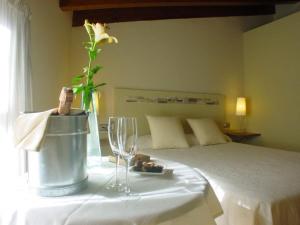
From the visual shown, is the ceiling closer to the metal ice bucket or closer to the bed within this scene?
the bed

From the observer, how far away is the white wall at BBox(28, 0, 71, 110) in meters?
2.35

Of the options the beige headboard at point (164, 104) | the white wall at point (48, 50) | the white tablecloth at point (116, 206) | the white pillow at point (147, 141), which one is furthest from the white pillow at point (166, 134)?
the white tablecloth at point (116, 206)

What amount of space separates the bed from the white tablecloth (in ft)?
1.92

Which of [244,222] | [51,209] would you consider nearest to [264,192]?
[244,222]

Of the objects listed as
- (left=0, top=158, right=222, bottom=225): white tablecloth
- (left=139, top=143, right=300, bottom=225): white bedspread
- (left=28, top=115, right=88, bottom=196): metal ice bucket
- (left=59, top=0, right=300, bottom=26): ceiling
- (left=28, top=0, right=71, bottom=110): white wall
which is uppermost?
(left=59, top=0, right=300, bottom=26): ceiling

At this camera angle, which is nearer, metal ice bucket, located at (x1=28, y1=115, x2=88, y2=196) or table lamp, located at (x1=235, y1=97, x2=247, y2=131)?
metal ice bucket, located at (x1=28, y1=115, x2=88, y2=196)

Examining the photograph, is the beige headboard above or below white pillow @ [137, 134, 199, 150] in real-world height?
above

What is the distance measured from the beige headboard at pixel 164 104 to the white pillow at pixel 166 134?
0.95 ft

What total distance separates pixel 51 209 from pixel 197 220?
0.38 metres

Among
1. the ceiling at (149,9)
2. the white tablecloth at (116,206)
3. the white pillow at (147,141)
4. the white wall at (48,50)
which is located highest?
the ceiling at (149,9)

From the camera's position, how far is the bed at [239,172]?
1.25 m

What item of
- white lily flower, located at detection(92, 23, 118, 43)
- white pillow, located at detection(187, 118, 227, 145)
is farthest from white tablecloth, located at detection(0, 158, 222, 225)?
white pillow, located at detection(187, 118, 227, 145)

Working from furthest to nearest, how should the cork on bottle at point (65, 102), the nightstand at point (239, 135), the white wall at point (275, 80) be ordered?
1. the nightstand at point (239, 135)
2. the white wall at point (275, 80)
3. the cork on bottle at point (65, 102)

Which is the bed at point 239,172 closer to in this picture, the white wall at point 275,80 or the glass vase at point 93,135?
the glass vase at point 93,135
